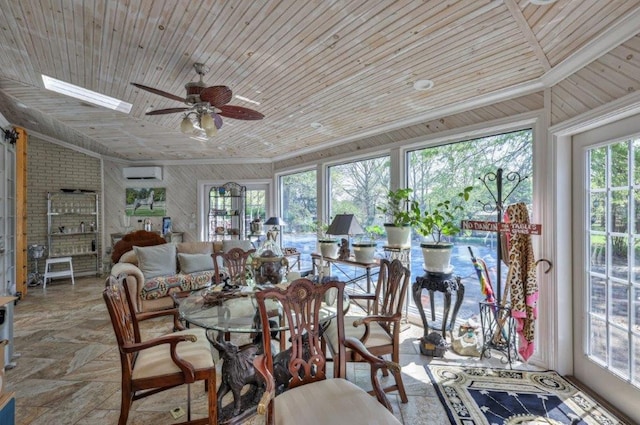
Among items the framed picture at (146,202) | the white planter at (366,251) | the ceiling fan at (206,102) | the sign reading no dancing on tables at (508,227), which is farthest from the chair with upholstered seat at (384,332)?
the framed picture at (146,202)

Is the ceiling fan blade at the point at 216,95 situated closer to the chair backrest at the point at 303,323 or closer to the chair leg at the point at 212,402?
the chair backrest at the point at 303,323

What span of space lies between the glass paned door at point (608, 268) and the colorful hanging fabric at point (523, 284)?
12.5 inches

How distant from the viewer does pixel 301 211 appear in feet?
19.3

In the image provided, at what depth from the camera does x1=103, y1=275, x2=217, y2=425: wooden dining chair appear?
5.55 ft

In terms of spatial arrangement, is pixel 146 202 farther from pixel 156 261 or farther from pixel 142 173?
pixel 156 261

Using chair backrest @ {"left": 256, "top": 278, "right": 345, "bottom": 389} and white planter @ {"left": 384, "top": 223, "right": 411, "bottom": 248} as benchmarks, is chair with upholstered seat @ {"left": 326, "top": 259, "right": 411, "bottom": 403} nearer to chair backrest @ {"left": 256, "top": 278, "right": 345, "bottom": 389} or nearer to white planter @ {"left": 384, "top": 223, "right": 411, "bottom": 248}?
chair backrest @ {"left": 256, "top": 278, "right": 345, "bottom": 389}

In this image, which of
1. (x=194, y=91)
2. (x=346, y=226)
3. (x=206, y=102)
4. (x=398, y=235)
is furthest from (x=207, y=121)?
(x=398, y=235)

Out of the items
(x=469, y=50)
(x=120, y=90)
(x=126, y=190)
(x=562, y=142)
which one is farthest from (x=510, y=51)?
(x=126, y=190)

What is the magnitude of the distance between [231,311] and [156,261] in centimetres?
278

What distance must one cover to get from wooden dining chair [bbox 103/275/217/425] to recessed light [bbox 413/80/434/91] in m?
2.64

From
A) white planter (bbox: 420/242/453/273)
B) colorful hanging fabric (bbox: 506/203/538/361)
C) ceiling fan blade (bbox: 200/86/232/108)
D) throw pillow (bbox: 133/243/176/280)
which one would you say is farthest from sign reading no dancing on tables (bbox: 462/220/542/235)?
throw pillow (bbox: 133/243/176/280)

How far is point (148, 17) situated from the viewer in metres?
2.03

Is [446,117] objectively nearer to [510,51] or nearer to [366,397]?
[510,51]

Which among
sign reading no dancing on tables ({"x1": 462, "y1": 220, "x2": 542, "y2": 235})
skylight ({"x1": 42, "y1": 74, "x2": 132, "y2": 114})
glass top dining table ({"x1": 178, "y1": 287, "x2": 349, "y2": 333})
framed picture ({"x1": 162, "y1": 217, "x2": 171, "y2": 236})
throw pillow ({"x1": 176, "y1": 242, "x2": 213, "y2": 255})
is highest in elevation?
A: skylight ({"x1": 42, "y1": 74, "x2": 132, "y2": 114})
